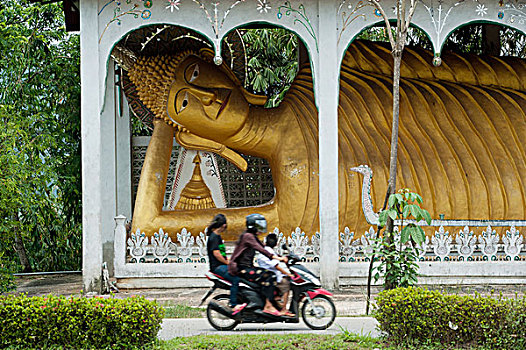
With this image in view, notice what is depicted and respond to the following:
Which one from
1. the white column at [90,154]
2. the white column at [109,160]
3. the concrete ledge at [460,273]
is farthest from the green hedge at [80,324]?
the white column at [109,160]

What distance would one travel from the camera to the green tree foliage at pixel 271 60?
664 inches

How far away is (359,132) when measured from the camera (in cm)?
1096

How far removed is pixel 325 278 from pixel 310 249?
57cm

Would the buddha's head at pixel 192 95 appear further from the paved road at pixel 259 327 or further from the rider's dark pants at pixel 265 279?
the rider's dark pants at pixel 265 279

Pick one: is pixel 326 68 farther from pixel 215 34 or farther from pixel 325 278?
pixel 325 278

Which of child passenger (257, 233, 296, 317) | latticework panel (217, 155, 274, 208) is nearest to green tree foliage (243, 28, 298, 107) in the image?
latticework panel (217, 155, 274, 208)

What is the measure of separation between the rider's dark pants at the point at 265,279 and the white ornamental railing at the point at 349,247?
9.32 feet

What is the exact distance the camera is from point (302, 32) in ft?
30.7

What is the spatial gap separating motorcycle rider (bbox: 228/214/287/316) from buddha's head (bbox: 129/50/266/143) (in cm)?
469

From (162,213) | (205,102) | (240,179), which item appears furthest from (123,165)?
(205,102)

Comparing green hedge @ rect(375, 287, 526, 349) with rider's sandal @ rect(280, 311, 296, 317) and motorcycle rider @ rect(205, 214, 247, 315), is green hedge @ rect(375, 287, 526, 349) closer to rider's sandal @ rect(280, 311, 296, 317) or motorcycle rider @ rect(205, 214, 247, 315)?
rider's sandal @ rect(280, 311, 296, 317)

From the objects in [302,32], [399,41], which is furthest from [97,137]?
[399,41]

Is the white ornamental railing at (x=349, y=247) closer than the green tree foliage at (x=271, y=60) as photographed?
Yes

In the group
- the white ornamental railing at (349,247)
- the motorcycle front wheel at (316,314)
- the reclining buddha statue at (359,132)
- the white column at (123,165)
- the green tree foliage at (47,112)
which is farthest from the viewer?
the white column at (123,165)
